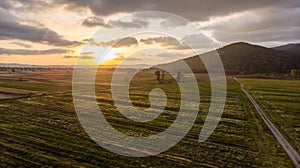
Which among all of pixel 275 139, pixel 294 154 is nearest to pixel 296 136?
pixel 275 139

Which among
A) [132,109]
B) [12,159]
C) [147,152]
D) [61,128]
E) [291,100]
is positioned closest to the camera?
[12,159]

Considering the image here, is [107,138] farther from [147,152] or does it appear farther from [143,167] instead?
[143,167]

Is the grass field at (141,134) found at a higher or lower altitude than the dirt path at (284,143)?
higher

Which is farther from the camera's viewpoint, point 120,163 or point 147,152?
point 147,152

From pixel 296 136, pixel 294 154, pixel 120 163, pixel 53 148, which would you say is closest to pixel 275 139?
pixel 296 136

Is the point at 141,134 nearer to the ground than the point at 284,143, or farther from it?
farther from it

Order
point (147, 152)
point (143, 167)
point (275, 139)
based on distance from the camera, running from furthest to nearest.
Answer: point (275, 139) < point (147, 152) < point (143, 167)

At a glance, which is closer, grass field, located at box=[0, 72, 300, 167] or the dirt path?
grass field, located at box=[0, 72, 300, 167]

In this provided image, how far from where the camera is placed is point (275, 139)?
23.4 meters

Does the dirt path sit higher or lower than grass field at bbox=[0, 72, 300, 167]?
lower

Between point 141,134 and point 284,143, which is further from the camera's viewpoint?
point 141,134

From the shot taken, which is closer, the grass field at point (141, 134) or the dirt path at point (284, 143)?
the grass field at point (141, 134)

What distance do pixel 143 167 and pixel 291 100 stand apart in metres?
39.7

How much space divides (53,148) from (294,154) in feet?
62.6
